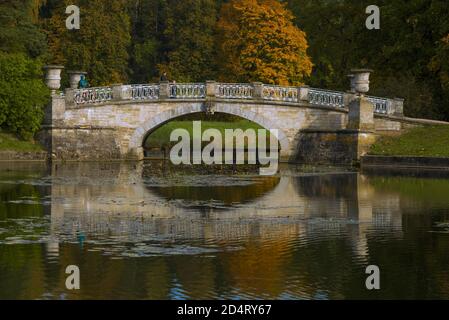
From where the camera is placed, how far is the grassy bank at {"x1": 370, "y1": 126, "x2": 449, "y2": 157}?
36.2 metres

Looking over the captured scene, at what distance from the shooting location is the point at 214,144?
2046 inches

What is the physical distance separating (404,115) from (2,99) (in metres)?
16.7

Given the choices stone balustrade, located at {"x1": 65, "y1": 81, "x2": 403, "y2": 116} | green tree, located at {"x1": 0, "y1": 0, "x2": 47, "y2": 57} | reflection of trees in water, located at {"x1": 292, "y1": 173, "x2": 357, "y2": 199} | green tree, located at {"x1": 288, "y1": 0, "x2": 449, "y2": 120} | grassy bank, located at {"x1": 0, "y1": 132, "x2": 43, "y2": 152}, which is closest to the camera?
reflection of trees in water, located at {"x1": 292, "y1": 173, "x2": 357, "y2": 199}

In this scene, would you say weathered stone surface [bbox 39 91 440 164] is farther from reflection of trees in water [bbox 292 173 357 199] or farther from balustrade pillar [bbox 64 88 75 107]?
reflection of trees in water [bbox 292 173 357 199]

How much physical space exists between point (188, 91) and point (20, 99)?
6.68m

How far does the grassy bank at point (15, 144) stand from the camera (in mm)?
38125

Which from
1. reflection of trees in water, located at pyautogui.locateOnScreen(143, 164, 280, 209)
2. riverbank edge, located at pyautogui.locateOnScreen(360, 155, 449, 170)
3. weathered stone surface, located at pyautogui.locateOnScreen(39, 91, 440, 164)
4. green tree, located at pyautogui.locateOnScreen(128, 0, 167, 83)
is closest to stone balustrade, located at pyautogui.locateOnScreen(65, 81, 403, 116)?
weathered stone surface, located at pyautogui.locateOnScreen(39, 91, 440, 164)

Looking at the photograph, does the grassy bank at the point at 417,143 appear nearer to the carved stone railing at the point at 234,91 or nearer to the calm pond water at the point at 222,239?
the carved stone railing at the point at 234,91

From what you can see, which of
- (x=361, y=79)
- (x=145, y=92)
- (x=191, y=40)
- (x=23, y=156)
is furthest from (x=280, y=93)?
(x=191, y=40)

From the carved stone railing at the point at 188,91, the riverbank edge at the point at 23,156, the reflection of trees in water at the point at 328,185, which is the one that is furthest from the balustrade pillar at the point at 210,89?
the reflection of trees in water at the point at 328,185

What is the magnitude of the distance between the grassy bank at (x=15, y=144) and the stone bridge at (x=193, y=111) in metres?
0.56

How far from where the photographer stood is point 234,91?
4131cm

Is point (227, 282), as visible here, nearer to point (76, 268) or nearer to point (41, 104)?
point (76, 268)
